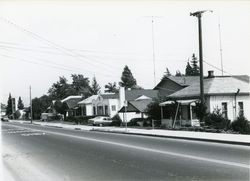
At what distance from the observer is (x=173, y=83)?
51156 mm

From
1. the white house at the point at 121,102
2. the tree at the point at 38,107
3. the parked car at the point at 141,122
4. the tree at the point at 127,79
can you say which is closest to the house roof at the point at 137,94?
the white house at the point at 121,102

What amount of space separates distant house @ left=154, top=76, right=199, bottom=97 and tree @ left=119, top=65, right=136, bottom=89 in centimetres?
7930

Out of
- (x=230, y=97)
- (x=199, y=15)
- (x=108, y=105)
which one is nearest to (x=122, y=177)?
(x=199, y=15)

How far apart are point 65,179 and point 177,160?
13.5 ft

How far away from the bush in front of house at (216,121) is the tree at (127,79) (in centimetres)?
10119

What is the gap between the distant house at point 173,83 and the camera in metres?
50.0

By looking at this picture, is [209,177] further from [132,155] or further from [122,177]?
[132,155]

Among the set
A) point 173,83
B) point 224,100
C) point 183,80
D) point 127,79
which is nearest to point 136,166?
point 224,100

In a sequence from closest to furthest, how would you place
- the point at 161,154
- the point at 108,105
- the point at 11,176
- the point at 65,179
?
1. the point at 65,179
2. the point at 11,176
3. the point at 161,154
4. the point at 108,105

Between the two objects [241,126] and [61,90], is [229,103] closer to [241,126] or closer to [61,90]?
[241,126]

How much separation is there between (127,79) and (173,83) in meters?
84.2

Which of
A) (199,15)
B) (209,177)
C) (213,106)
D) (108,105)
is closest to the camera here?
(209,177)

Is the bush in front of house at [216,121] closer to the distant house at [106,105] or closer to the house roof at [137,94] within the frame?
the distant house at [106,105]

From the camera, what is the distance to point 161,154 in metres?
15.2
